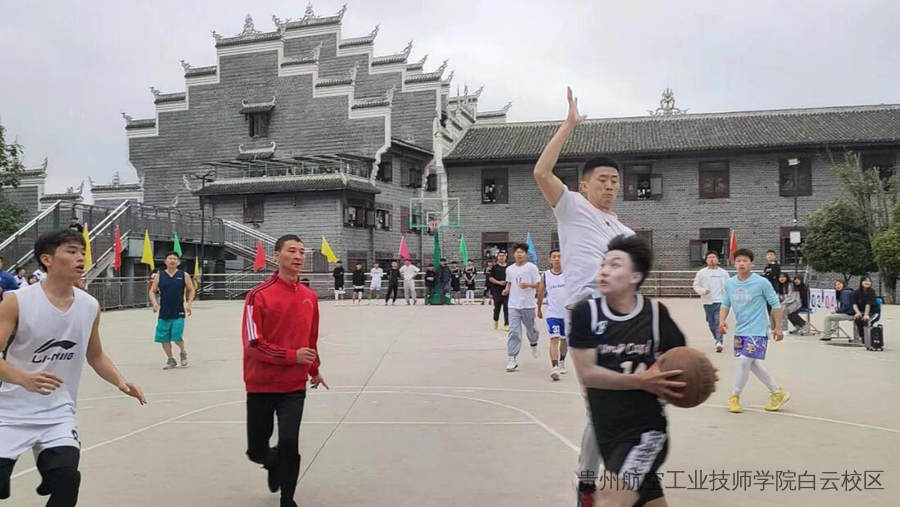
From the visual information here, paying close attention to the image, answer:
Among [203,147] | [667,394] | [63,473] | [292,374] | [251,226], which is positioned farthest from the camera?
[203,147]

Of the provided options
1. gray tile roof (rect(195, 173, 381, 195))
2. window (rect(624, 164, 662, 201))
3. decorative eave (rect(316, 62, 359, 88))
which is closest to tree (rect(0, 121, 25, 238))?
gray tile roof (rect(195, 173, 381, 195))

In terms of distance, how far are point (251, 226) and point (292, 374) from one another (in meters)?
35.6

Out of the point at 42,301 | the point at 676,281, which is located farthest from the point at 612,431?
the point at 676,281

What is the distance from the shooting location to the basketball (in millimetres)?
3049

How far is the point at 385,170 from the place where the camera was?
132 feet

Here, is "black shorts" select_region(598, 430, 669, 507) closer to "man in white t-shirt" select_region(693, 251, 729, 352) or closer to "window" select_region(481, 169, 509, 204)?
"man in white t-shirt" select_region(693, 251, 729, 352)

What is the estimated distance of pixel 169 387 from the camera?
9.43 meters

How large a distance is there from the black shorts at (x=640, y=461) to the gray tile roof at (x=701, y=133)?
3473cm

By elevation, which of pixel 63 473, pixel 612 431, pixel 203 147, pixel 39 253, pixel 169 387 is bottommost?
pixel 169 387

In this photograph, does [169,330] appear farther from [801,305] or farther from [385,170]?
[385,170]

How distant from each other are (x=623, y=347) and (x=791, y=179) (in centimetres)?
3743

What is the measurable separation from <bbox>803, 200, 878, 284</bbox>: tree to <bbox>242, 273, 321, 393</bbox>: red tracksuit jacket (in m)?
30.7

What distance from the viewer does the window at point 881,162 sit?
1391 inches

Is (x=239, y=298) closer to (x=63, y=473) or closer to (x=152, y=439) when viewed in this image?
(x=152, y=439)
